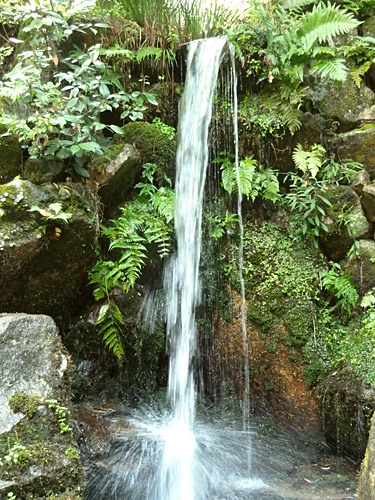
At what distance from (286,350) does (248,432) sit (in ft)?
3.33

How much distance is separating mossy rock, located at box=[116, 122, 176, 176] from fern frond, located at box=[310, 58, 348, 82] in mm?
2063

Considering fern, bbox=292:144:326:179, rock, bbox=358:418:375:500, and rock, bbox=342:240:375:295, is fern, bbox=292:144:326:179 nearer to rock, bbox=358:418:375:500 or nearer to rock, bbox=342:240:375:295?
rock, bbox=342:240:375:295

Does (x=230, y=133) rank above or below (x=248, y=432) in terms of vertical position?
above

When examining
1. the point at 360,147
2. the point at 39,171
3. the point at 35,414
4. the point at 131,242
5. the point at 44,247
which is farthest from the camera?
the point at 360,147

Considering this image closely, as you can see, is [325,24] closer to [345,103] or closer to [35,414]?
[345,103]

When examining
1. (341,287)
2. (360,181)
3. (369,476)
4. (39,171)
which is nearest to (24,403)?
(369,476)

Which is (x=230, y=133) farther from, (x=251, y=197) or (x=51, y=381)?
(x=51, y=381)

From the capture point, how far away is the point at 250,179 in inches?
215

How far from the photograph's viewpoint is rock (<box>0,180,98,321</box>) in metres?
4.16

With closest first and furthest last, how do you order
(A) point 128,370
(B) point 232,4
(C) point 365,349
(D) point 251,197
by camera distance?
(C) point 365,349, (A) point 128,370, (D) point 251,197, (B) point 232,4

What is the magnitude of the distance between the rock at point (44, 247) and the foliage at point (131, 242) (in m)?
0.25

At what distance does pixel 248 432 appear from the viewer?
15.2 feet

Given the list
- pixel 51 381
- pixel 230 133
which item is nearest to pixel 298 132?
pixel 230 133

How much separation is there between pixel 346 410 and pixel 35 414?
2.92 metres
